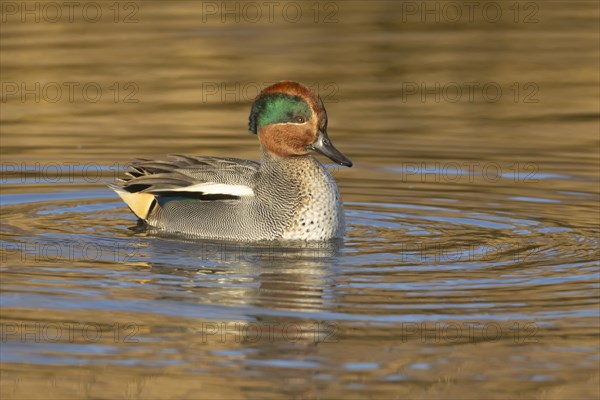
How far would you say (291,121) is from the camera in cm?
984

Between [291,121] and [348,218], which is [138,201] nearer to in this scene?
[291,121]

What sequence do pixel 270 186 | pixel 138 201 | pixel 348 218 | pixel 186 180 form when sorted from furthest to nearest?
pixel 348 218 → pixel 138 201 → pixel 186 180 → pixel 270 186

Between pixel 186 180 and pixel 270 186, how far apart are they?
0.63 meters

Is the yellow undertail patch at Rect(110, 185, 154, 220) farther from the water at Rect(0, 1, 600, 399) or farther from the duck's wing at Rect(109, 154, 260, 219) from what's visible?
the water at Rect(0, 1, 600, 399)

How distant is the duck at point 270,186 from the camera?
9680mm

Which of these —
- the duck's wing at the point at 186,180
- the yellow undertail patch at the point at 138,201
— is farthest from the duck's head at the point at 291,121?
the yellow undertail patch at the point at 138,201

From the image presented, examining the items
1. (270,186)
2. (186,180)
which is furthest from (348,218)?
(186,180)

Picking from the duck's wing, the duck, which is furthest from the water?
the duck's wing

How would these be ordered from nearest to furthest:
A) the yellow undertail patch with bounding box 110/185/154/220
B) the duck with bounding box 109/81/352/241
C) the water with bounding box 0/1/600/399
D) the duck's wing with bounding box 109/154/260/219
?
the water with bounding box 0/1/600/399 < the duck with bounding box 109/81/352/241 < the duck's wing with bounding box 109/154/260/219 < the yellow undertail patch with bounding box 110/185/154/220

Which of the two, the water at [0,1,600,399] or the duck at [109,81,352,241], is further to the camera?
the duck at [109,81,352,241]

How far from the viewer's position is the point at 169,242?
9781 mm

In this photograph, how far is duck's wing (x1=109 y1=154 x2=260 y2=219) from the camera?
32.1 ft

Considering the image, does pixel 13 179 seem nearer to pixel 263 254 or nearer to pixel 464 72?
pixel 263 254

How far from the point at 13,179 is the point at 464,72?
6413 mm
